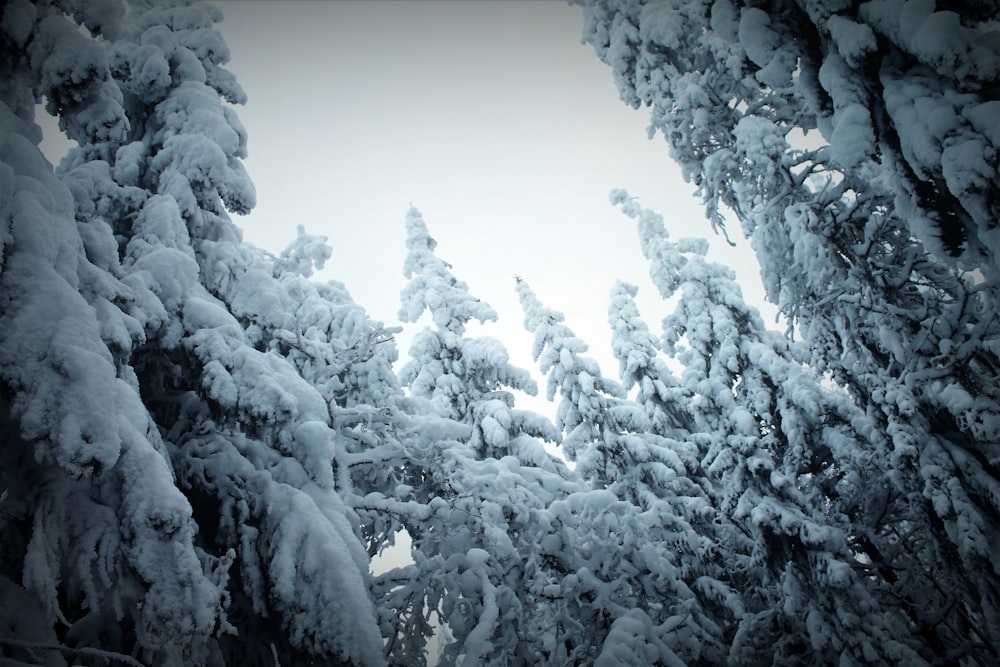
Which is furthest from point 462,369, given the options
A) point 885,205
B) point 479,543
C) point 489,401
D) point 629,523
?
point 885,205

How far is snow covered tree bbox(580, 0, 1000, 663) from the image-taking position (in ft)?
16.1

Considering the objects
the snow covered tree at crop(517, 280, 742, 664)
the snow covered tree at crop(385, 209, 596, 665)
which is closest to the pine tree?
the snow covered tree at crop(385, 209, 596, 665)

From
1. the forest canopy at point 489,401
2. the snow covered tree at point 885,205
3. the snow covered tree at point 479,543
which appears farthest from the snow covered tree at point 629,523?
the snow covered tree at point 885,205

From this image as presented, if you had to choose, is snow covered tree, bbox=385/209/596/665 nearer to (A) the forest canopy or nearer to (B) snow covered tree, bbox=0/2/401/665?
(A) the forest canopy

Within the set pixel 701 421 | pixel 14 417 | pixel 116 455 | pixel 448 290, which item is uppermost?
pixel 448 290

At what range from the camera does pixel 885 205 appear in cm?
811

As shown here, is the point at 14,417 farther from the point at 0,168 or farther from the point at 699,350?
the point at 699,350

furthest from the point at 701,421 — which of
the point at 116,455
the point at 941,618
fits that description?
the point at 116,455

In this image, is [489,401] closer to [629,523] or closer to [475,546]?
[629,523]

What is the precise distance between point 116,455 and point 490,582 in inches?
184

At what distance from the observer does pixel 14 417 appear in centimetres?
271

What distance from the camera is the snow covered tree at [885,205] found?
16.1 feet

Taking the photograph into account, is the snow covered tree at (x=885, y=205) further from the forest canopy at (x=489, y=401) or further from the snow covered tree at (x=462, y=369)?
the snow covered tree at (x=462, y=369)

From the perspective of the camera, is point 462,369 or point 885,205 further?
point 462,369
